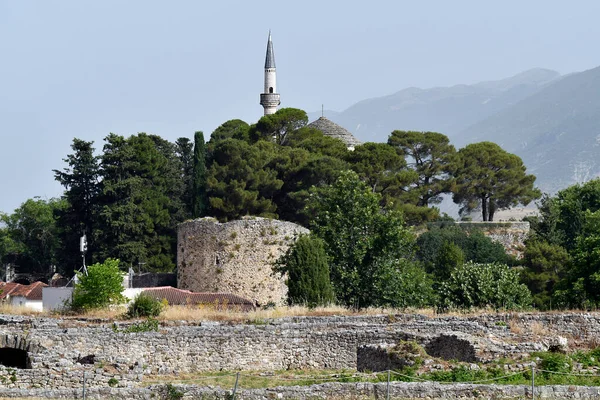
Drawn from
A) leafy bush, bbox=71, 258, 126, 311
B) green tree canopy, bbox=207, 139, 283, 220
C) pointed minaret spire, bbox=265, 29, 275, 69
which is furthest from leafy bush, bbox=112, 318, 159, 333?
pointed minaret spire, bbox=265, 29, 275, 69

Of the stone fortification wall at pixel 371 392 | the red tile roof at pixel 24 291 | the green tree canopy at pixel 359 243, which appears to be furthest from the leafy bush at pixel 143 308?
the red tile roof at pixel 24 291

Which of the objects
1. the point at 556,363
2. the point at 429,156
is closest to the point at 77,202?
the point at 429,156

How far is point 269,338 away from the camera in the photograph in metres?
28.5

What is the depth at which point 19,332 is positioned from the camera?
1095 inches

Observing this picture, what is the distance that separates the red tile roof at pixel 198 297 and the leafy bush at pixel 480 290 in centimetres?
752

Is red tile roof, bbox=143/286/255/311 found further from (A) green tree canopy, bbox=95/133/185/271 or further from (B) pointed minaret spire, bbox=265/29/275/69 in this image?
(B) pointed minaret spire, bbox=265/29/275/69

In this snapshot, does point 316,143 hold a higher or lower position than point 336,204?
higher

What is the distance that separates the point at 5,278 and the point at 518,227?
104 feet

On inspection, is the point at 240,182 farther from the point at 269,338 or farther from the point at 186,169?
the point at 269,338

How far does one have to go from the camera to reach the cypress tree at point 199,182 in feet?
204

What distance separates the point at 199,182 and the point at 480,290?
2762 centimetres

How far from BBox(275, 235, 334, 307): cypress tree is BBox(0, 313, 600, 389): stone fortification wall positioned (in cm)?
700

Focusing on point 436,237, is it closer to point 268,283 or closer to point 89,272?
point 268,283

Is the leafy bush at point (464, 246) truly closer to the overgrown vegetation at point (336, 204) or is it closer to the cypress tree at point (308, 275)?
the overgrown vegetation at point (336, 204)
